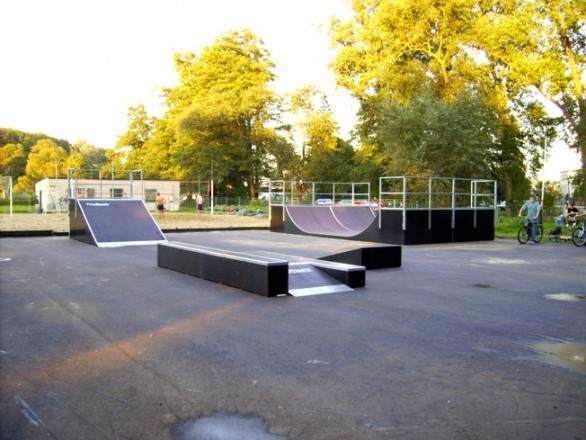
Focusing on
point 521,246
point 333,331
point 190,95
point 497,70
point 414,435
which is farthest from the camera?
point 190,95

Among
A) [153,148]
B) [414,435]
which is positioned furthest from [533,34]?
[153,148]

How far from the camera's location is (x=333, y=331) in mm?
5836

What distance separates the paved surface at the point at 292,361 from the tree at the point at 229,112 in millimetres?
39161

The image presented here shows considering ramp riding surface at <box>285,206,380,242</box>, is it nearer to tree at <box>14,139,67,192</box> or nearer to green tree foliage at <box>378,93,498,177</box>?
green tree foliage at <box>378,93,498,177</box>

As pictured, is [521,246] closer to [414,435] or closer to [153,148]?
[414,435]

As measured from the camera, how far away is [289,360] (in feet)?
15.6

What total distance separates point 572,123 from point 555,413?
98.3ft

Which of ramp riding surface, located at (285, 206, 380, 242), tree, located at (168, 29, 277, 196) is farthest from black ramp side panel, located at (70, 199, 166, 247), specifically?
tree, located at (168, 29, 277, 196)

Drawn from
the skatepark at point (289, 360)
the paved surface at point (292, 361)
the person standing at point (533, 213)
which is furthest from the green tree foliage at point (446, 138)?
the paved surface at point (292, 361)

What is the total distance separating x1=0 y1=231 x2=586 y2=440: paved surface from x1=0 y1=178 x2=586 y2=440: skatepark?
2 centimetres

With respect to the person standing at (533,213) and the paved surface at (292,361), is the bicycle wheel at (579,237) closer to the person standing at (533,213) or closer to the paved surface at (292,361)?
the person standing at (533,213)

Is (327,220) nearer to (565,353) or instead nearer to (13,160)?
(565,353)

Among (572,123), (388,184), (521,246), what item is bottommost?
(521,246)

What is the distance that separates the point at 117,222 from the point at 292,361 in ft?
46.4
